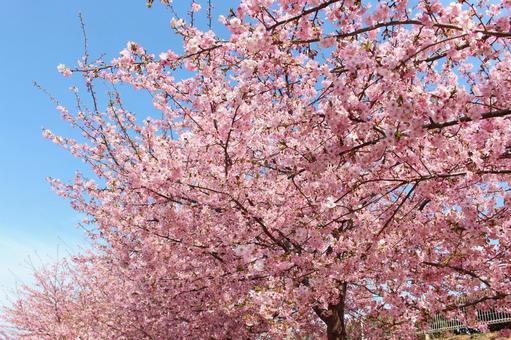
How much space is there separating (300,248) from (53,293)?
15.8m

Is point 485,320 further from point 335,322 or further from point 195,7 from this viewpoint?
point 195,7

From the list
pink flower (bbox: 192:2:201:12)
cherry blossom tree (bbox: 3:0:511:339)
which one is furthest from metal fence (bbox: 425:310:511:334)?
pink flower (bbox: 192:2:201:12)

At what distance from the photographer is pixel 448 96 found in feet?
13.3

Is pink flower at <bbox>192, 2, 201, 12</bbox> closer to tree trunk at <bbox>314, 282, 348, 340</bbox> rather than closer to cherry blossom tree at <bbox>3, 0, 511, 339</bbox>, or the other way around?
cherry blossom tree at <bbox>3, 0, 511, 339</bbox>

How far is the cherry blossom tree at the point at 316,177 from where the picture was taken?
4297 millimetres

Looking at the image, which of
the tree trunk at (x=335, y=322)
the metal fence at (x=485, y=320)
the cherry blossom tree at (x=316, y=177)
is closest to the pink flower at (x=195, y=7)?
the cherry blossom tree at (x=316, y=177)

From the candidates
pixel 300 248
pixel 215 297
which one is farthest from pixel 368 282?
pixel 215 297

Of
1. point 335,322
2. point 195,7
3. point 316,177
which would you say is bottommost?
point 335,322

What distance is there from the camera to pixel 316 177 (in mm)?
6469

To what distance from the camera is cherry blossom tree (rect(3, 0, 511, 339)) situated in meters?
4.30

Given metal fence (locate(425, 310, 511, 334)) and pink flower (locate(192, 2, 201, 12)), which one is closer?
pink flower (locate(192, 2, 201, 12))

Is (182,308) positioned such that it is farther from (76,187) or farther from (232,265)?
(76,187)

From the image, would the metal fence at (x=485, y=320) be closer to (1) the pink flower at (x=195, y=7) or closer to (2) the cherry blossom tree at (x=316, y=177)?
(2) the cherry blossom tree at (x=316, y=177)

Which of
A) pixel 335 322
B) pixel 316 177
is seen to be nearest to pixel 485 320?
pixel 335 322
